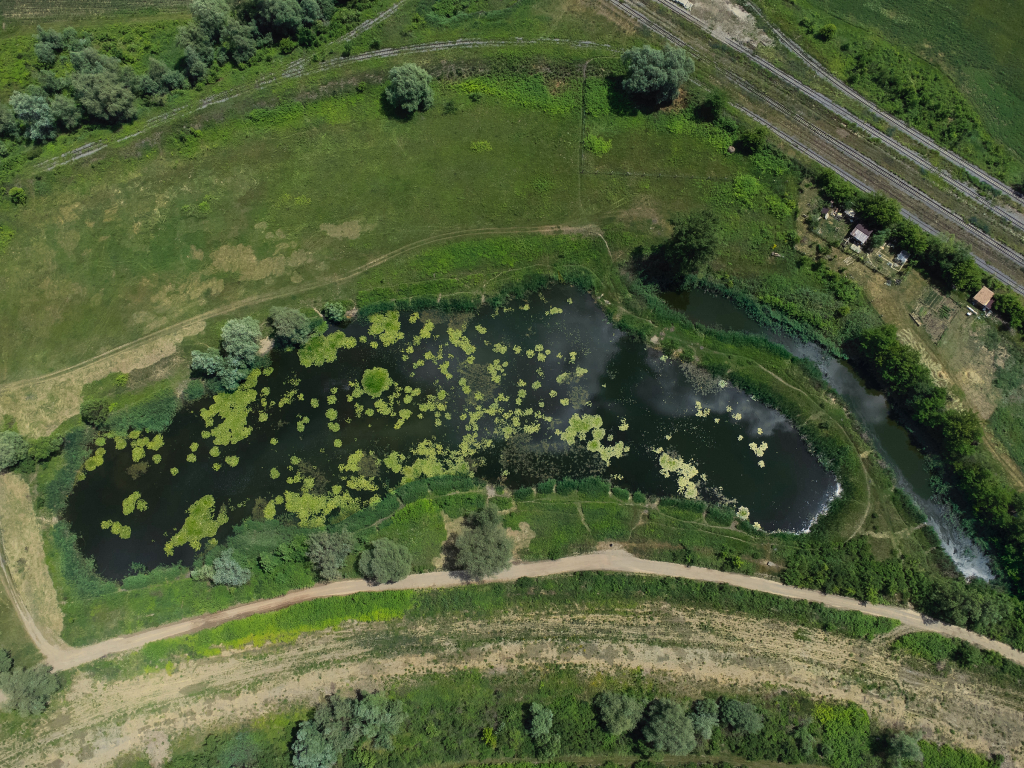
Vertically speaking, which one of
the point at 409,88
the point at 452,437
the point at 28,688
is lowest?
the point at 28,688

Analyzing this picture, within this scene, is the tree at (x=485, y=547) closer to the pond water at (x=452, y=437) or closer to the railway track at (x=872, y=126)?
the pond water at (x=452, y=437)

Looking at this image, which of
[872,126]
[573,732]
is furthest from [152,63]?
[573,732]

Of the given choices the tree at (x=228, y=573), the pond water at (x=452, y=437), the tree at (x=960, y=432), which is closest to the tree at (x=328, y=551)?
the pond water at (x=452, y=437)

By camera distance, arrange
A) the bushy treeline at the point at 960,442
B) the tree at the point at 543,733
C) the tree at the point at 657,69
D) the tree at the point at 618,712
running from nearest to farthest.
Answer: the tree at the point at 618,712 → the tree at the point at 543,733 → the bushy treeline at the point at 960,442 → the tree at the point at 657,69

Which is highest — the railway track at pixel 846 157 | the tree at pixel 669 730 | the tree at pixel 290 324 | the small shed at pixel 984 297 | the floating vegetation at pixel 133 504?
the railway track at pixel 846 157

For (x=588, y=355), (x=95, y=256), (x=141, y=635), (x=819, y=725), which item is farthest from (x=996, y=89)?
(x=141, y=635)

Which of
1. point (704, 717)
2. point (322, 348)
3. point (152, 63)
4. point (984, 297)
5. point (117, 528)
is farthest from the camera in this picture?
point (152, 63)

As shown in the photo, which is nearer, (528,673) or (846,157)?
(528,673)

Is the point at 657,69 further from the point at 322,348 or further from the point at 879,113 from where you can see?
the point at 322,348
